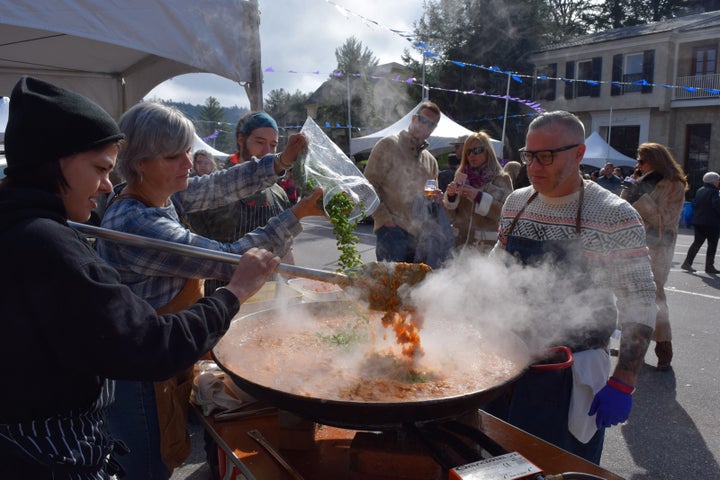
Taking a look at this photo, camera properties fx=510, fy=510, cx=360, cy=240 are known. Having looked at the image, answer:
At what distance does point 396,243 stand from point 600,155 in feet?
57.1

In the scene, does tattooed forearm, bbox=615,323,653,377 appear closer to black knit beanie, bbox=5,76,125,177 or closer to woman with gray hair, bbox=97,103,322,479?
woman with gray hair, bbox=97,103,322,479

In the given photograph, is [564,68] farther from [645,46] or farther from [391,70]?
[391,70]

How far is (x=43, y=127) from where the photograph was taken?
121 cm

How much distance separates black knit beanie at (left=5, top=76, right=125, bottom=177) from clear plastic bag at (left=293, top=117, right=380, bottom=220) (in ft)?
3.84

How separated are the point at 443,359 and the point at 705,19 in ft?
93.4

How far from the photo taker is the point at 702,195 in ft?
29.8

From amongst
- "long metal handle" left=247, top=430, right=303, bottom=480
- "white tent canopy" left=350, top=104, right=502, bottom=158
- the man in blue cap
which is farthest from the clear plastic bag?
"white tent canopy" left=350, top=104, right=502, bottom=158

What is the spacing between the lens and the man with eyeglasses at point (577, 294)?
1.98 metres

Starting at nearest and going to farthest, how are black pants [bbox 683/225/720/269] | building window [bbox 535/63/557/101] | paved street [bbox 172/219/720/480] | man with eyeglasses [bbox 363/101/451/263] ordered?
paved street [bbox 172/219/720/480] < man with eyeglasses [bbox 363/101/451/263] < black pants [bbox 683/225/720/269] < building window [bbox 535/63/557/101]

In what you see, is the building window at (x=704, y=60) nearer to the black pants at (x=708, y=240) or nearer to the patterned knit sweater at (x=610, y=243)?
the black pants at (x=708, y=240)

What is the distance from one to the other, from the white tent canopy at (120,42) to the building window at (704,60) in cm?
2638

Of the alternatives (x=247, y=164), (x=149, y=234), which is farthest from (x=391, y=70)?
(x=149, y=234)

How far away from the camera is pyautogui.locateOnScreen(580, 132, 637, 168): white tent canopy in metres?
19.6

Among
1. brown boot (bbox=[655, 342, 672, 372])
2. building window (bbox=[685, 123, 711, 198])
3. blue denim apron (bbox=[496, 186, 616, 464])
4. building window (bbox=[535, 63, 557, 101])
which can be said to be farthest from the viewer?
building window (bbox=[535, 63, 557, 101])
